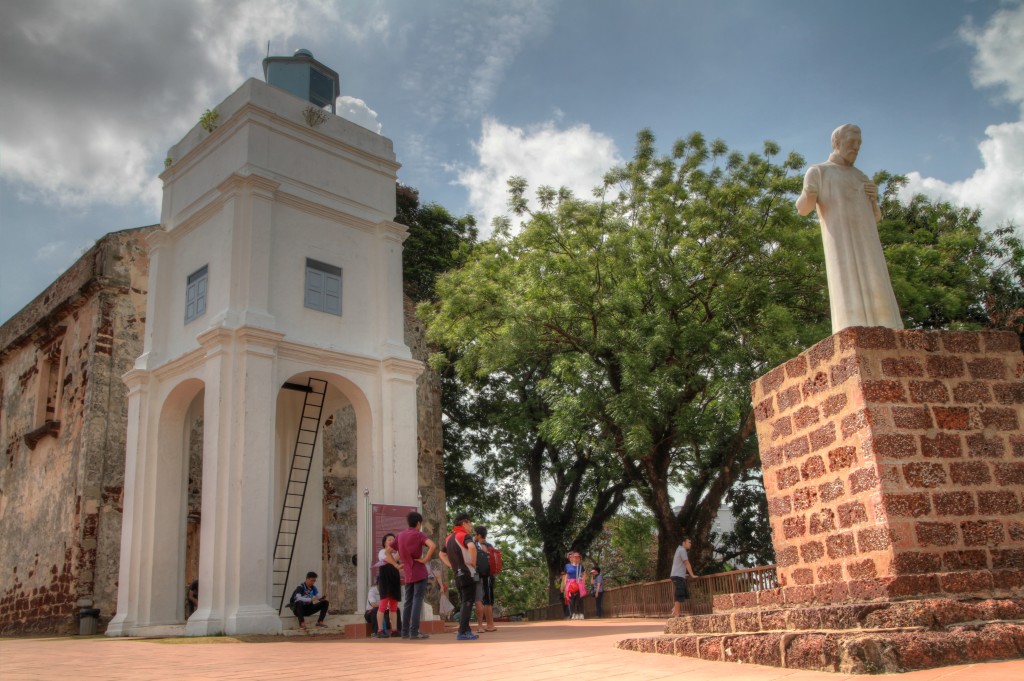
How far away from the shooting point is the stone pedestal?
543cm

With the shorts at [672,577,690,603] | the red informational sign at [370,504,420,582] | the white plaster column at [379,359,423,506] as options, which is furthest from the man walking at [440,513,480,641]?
the shorts at [672,577,690,603]

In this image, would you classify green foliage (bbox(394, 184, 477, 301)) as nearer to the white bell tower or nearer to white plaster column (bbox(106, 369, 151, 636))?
the white bell tower

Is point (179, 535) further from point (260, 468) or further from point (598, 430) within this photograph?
point (598, 430)

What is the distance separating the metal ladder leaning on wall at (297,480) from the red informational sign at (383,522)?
191 centimetres

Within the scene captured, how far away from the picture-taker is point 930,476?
595 centimetres

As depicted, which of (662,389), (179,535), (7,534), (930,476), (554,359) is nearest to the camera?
(930,476)

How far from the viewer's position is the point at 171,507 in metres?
13.1

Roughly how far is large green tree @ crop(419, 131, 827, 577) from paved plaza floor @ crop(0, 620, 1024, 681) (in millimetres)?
6970

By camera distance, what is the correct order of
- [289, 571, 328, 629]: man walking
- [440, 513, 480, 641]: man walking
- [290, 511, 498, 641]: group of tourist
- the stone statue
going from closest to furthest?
A: the stone statue → [440, 513, 480, 641]: man walking → [290, 511, 498, 641]: group of tourist → [289, 571, 328, 629]: man walking

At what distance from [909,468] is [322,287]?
9.75 m

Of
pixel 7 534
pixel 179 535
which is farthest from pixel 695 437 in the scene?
pixel 7 534

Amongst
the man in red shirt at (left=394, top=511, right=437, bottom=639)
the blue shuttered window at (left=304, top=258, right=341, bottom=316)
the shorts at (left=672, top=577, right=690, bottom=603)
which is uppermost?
the blue shuttered window at (left=304, top=258, right=341, bottom=316)

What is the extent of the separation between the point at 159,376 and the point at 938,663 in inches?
473

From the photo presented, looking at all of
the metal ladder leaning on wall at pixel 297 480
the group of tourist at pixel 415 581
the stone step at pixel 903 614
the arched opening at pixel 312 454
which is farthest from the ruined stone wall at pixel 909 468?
the metal ladder leaning on wall at pixel 297 480
